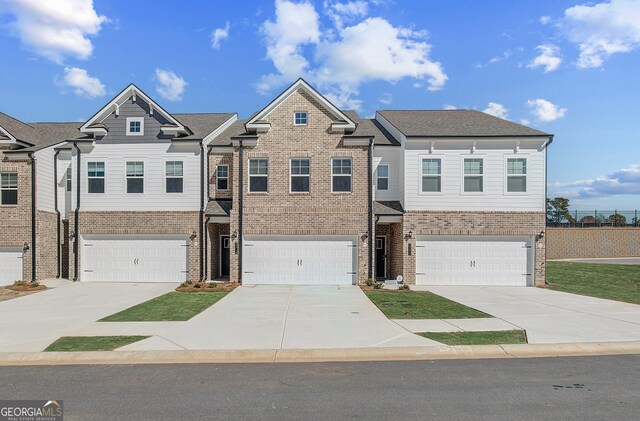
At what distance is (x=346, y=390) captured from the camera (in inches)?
245

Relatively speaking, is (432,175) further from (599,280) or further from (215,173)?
(215,173)

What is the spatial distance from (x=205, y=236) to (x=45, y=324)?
8883 mm

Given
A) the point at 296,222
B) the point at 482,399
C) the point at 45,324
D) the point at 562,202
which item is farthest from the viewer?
the point at 562,202

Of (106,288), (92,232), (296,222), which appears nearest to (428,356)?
(296,222)

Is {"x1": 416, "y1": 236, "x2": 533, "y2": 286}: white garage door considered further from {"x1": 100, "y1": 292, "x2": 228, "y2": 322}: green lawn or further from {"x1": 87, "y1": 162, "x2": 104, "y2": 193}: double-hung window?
{"x1": 87, "y1": 162, "x2": 104, "y2": 193}: double-hung window

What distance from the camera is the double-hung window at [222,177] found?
65.1ft

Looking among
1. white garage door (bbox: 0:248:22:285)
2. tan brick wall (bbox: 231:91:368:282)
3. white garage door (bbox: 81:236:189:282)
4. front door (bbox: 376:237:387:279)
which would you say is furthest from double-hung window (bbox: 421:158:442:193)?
white garage door (bbox: 0:248:22:285)

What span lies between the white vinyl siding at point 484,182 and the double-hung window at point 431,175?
16cm

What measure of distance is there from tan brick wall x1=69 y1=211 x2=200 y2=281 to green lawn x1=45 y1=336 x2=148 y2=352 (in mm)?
9839

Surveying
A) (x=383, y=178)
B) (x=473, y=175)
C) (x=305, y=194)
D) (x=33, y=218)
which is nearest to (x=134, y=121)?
(x=33, y=218)

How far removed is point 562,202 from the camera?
47.2m

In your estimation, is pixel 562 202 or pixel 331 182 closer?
pixel 331 182

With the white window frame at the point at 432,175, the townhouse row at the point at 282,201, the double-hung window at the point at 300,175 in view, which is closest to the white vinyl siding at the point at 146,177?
the townhouse row at the point at 282,201

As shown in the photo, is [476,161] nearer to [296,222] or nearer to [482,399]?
[296,222]
